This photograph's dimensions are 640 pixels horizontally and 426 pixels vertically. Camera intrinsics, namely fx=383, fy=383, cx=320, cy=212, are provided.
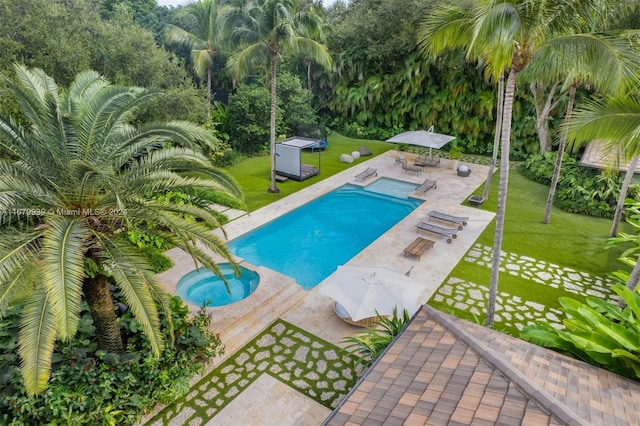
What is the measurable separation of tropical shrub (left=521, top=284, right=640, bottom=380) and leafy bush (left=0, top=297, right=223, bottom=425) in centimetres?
669

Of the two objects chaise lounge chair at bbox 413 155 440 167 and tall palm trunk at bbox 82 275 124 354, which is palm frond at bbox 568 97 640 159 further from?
chaise lounge chair at bbox 413 155 440 167

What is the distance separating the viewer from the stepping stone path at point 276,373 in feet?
24.0

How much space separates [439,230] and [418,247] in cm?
175

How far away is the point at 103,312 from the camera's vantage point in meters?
7.21

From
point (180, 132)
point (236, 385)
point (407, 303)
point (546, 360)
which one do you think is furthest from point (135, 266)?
point (546, 360)

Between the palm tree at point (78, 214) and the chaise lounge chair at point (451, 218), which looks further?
the chaise lounge chair at point (451, 218)

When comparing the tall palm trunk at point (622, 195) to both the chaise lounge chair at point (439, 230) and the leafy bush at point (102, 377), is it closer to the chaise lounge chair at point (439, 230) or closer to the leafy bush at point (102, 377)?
the chaise lounge chair at point (439, 230)

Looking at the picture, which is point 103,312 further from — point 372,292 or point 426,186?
point 426,186

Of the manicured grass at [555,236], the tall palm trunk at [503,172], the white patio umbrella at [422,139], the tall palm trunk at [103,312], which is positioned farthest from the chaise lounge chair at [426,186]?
the tall palm trunk at [103,312]

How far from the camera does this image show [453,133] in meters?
25.7

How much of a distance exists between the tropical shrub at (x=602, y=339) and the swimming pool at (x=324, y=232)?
670 cm

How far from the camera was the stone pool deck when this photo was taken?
7285 millimetres

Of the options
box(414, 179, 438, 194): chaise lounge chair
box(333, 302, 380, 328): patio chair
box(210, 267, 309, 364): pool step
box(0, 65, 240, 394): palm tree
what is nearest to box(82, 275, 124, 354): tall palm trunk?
box(0, 65, 240, 394): palm tree

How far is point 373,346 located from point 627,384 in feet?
13.3
